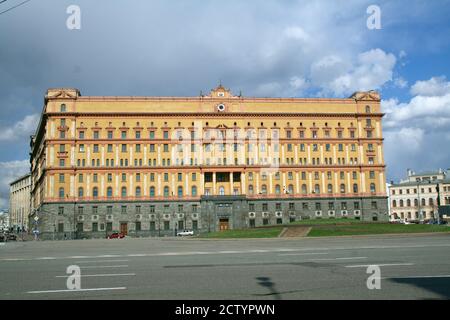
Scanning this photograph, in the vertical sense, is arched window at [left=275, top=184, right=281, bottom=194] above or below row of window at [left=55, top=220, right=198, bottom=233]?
above

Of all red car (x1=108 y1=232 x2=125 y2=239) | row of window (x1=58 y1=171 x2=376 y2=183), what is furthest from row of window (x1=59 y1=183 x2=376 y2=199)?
red car (x1=108 y1=232 x2=125 y2=239)

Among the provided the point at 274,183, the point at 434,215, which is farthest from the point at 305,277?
the point at 434,215

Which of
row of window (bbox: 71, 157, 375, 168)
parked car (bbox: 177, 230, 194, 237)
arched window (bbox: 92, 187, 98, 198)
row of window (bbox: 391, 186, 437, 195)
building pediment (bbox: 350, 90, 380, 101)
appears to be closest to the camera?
parked car (bbox: 177, 230, 194, 237)

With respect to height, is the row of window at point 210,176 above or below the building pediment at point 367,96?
below

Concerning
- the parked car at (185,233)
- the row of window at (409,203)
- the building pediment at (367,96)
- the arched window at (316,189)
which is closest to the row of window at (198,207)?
the arched window at (316,189)

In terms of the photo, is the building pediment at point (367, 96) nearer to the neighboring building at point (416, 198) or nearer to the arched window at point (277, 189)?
the arched window at point (277, 189)

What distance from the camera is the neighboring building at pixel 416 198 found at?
133 m

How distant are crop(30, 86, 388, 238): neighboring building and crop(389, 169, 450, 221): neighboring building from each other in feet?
146

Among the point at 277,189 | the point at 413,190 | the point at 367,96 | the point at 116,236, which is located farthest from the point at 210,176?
the point at 413,190

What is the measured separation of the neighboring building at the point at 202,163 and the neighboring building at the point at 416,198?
146ft

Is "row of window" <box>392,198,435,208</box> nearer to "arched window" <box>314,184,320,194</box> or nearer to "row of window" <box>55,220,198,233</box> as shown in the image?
"arched window" <box>314,184,320,194</box>

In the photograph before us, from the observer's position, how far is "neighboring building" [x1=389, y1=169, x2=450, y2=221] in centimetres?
13304
